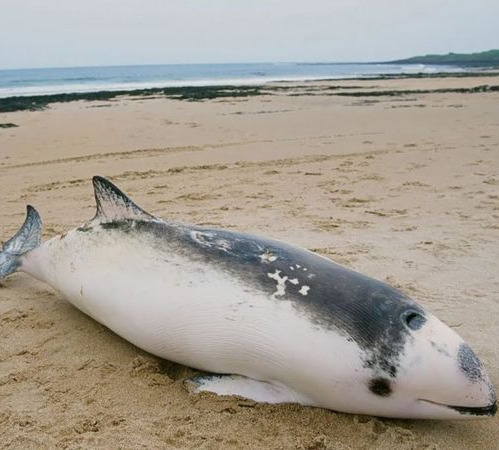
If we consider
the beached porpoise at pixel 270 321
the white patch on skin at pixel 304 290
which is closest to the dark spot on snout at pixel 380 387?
the beached porpoise at pixel 270 321

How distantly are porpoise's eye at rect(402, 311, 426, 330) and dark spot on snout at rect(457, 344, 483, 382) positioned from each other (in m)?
0.22

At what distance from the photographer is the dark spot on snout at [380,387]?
2717mm

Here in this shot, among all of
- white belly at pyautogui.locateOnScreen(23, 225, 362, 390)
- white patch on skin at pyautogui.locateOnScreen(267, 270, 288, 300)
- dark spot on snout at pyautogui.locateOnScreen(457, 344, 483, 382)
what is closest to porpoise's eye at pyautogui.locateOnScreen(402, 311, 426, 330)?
dark spot on snout at pyautogui.locateOnScreen(457, 344, 483, 382)

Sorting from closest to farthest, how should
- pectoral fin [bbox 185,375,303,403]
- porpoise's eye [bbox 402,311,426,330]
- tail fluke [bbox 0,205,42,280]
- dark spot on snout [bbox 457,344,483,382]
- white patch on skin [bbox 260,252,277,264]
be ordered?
dark spot on snout [bbox 457,344,483,382], porpoise's eye [bbox 402,311,426,330], pectoral fin [bbox 185,375,303,403], white patch on skin [bbox 260,252,277,264], tail fluke [bbox 0,205,42,280]

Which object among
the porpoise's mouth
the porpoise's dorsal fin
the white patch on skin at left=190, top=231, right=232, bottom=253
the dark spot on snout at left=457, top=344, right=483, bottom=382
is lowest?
the porpoise's mouth

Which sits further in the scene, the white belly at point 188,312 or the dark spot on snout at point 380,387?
the white belly at point 188,312

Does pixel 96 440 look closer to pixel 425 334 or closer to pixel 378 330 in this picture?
pixel 378 330

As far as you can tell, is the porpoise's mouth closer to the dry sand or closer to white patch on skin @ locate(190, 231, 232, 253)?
the dry sand

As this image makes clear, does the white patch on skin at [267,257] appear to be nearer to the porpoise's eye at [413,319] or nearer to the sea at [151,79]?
the porpoise's eye at [413,319]

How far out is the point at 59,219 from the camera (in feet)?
21.2

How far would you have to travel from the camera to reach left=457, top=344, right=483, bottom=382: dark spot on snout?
2678 millimetres

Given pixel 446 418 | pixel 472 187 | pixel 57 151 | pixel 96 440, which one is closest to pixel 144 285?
pixel 96 440

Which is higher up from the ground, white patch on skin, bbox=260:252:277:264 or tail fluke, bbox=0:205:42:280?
white patch on skin, bbox=260:252:277:264

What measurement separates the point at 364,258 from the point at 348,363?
2464 mm
